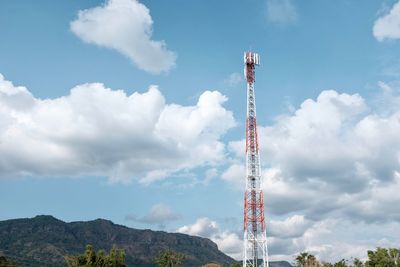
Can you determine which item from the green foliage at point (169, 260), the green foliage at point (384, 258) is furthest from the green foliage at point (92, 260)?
the green foliage at point (384, 258)

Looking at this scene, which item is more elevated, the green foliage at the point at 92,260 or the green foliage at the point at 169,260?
the green foliage at the point at 169,260

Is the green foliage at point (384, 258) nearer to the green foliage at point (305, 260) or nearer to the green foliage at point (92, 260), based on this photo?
the green foliage at point (305, 260)

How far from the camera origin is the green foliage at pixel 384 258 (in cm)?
15200

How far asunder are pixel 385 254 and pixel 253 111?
87542mm

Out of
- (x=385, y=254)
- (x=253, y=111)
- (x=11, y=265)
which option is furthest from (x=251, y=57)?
(x=385, y=254)

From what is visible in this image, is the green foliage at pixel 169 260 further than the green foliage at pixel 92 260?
Yes

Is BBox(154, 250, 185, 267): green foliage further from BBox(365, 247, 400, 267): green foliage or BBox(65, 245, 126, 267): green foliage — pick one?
BBox(365, 247, 400, 267): green foliage

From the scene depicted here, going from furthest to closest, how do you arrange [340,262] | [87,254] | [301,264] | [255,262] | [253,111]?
[340,262], [301,264], [87,254], [253,111], [255,262]

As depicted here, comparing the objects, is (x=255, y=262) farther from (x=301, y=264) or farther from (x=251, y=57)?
(x=301, y=264)

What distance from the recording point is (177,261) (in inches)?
6083

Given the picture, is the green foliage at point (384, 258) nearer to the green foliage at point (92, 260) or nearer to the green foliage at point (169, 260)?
the green foliage at point (169, 260)

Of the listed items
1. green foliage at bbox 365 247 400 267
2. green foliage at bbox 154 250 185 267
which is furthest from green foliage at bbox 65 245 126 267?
green foliage at bbox 365 247 400 267

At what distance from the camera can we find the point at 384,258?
15325 cm

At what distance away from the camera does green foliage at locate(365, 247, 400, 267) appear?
152 m
